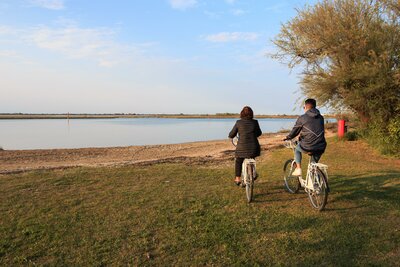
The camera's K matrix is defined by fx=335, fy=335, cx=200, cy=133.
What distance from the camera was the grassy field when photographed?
4.26 metres

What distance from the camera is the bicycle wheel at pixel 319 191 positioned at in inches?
231

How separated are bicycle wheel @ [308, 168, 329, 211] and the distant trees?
365 inches

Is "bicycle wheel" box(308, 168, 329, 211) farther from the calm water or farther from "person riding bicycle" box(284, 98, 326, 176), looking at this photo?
the calm water

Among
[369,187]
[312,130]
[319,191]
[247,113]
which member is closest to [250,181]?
[319,191]

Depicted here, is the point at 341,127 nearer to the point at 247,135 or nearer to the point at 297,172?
the point at 297,172

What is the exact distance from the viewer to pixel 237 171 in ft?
24.1

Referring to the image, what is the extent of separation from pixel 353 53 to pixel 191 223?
1279cm

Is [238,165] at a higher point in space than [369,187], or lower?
higher

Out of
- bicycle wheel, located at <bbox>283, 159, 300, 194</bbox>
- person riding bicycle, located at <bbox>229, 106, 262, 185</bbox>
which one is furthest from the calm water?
bicycle wheel, located at <bbox>283, 159, 300, 194</bbox>

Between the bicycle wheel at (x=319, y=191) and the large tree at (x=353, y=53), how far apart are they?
9.33m

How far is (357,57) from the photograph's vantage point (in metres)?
14.8

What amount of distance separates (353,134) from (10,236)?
16323 millimetres

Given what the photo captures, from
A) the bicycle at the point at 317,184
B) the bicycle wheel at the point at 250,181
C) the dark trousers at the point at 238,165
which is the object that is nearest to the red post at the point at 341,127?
the bicycle at the point at 317,184

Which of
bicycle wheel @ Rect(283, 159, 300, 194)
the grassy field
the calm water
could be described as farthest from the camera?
the calm water
